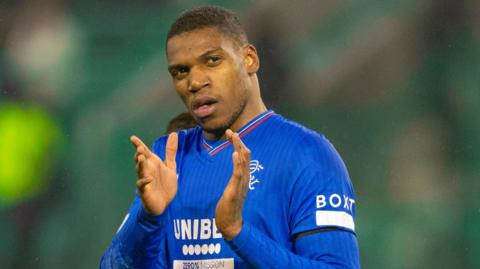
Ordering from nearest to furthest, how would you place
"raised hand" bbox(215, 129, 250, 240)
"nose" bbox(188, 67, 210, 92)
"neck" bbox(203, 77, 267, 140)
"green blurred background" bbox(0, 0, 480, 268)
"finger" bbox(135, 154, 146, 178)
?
1. "raised hand" bbox(215, 129, 250, 240)
2. "finger" bbox(135, 154, 146, 178)
3. "nose" bbox(188, 67, 210, 92)
4. "neck" bbox(203, 77, 267, 140)
5. "green blurred background" bbox(0, 0, 480, 268)

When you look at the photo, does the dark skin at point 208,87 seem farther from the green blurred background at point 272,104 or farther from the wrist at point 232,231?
the green blurred background at point 272,104

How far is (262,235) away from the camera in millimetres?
2443

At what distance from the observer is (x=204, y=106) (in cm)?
274

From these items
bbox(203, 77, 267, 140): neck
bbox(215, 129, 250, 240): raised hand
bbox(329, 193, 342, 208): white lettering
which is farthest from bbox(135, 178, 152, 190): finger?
bbox(329, 193, 342, 208): white lettering

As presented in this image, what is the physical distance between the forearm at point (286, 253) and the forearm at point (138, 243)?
305 mm

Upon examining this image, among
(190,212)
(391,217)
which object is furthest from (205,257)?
(391,217)

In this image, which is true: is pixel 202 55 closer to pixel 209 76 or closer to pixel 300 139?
pixel 209 76

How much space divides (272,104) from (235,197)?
11.5ft

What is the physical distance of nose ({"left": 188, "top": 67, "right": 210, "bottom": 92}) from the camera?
107 inches

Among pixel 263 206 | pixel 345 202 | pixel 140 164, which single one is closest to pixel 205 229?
pixel 263 206

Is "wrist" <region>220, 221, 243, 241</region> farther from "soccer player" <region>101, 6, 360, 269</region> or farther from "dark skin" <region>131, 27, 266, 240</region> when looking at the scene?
"dark skin" <region>131, 27, 266, 240</region>

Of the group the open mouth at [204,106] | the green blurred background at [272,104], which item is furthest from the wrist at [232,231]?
the green blurred background at [272,104]

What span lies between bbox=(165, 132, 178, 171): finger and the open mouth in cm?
10

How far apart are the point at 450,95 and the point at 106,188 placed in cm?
222
